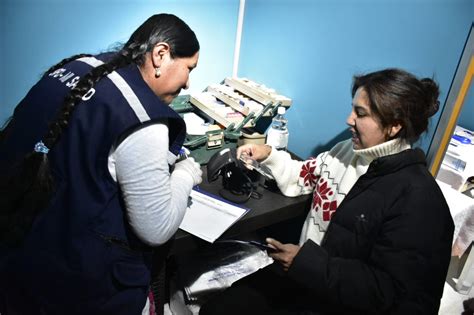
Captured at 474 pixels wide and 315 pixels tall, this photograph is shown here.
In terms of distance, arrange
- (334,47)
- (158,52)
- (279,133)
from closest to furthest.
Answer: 1. (158,52)
2. (334,47)
3. (279,133)

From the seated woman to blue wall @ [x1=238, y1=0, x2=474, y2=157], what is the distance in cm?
29

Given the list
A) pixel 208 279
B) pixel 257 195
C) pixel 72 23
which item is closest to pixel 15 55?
pixel 72 23

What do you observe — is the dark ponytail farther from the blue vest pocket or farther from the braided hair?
the blue vest pocket

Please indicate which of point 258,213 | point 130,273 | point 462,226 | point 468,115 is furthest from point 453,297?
point 130,273

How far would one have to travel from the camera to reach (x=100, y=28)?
1.55m

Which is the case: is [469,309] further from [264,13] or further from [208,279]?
[264,13]

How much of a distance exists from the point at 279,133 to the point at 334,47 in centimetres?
47

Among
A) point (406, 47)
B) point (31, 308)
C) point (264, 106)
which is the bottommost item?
point (31, 308)

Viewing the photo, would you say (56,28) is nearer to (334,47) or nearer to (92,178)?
(92,178)

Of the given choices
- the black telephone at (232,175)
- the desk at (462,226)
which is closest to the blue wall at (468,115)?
the desk at (462,226)

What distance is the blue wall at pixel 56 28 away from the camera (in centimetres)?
137

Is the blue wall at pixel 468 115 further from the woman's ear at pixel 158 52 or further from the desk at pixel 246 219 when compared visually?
the woman's ear at pixel 158 52

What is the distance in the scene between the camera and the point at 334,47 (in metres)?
1.55

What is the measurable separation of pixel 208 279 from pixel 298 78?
107 cm
